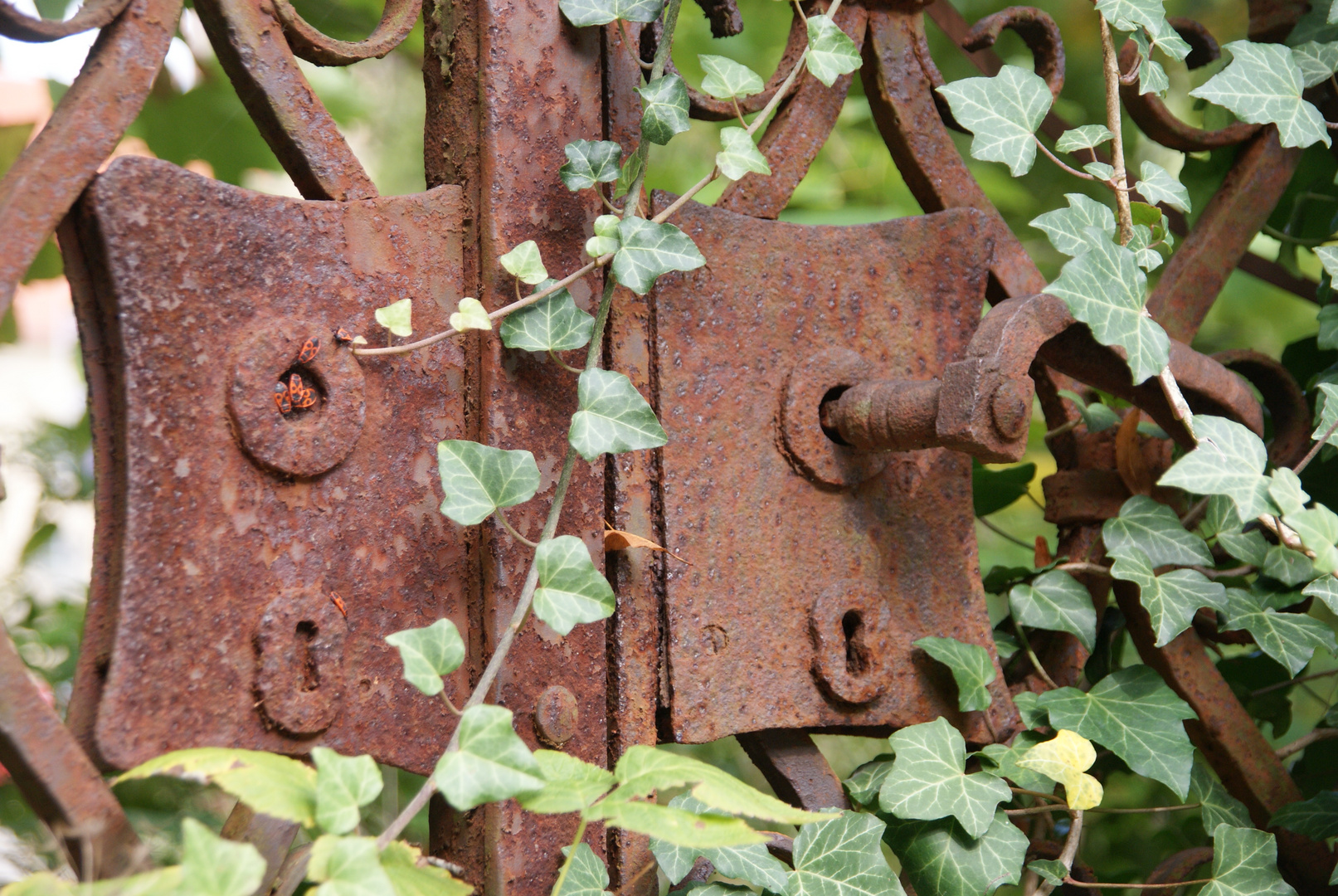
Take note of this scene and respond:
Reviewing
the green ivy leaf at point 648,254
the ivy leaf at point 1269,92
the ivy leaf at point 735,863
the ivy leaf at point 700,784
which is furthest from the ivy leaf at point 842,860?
the ivy leaf at point 1269,92

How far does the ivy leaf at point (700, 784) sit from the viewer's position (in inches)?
18.7

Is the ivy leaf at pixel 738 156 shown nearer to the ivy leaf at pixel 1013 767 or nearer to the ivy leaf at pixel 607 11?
the ivy leaf at pixel 607 11

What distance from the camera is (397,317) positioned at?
56cm

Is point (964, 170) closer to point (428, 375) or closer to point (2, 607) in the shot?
point (428, 375)

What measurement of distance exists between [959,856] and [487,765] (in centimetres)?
34

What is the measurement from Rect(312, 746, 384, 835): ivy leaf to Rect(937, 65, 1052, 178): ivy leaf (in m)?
0.53

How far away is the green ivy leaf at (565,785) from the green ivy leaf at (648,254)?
262mm

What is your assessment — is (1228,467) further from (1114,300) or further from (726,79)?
(726,79)

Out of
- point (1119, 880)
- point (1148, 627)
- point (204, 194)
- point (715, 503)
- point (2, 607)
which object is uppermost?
point (204, 194)

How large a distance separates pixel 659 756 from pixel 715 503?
180 millimetres

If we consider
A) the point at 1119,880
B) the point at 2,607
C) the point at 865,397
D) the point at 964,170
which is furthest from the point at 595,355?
the point at 2,607

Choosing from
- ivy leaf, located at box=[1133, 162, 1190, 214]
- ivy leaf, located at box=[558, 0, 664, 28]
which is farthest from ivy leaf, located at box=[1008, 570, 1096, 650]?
ivy leaf, located at box=[558, 0, 664, 28]

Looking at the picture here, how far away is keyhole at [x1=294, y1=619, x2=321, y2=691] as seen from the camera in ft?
1.77

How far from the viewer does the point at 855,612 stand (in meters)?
0.70
